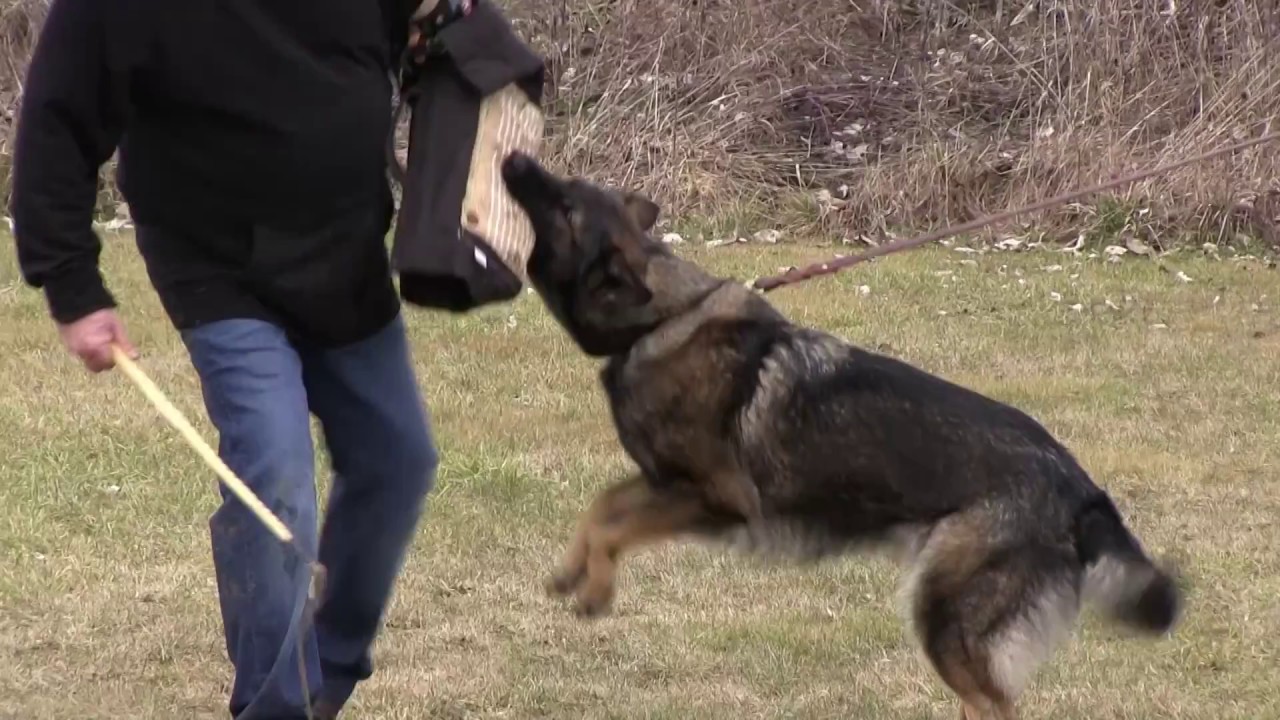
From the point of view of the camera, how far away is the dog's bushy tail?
3.96m

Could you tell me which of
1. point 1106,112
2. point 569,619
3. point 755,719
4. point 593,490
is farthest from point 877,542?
point 1106,112

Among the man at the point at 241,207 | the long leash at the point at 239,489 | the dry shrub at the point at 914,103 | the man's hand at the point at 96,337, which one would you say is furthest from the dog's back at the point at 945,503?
the dry shrub at the point at 914,103

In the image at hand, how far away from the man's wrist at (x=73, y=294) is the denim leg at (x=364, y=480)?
1.77ft

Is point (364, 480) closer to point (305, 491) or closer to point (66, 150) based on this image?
point (305, 491)

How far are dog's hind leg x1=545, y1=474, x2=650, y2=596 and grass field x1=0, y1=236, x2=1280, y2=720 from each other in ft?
1.75

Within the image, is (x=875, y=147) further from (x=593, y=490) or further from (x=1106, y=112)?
(x=593, y=490)

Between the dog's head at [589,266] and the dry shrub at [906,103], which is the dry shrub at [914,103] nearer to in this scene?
the dry shrub at [906,103]

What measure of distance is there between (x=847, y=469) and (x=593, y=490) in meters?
2.45

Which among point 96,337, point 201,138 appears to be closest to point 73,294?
point 96,337

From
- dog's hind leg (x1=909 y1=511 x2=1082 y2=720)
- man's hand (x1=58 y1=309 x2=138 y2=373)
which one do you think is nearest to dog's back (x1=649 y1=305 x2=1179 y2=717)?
dog's hind leg (x1=909 y1=511 x2=1082 y2=720)

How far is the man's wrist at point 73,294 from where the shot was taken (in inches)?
132

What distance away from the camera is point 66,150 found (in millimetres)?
3320

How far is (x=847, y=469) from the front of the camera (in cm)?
397

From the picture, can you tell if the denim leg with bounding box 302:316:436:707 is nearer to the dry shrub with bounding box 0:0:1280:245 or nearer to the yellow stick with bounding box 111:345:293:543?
the yellow stick with bounding box 111:345:293:543
